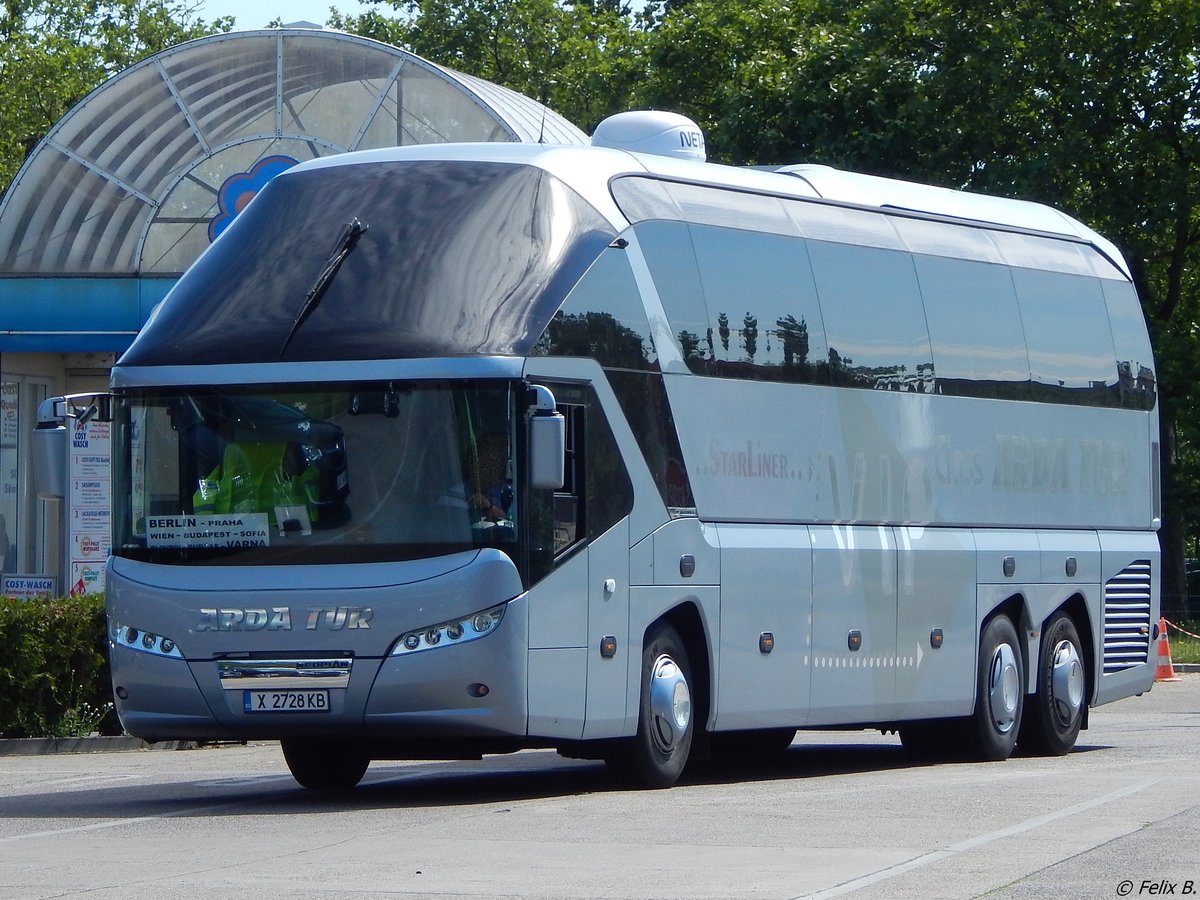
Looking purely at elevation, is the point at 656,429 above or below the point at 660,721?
above

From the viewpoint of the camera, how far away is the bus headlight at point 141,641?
512 inches

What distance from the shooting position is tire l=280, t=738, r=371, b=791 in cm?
1430

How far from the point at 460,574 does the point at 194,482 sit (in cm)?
176

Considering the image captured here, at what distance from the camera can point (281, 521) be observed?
12891 mm

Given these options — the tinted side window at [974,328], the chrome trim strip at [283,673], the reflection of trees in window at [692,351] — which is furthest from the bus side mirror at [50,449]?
the tinted side window at [974,328]

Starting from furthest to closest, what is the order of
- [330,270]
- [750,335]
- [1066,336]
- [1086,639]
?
[1086,639], [1066,336], [750,335], [330,270]

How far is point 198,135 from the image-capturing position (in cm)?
2928

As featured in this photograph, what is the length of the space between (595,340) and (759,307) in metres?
1.94

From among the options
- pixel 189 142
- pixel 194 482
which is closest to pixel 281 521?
pixel 194 482

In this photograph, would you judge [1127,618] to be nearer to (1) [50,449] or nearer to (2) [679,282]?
(2) [679,282]

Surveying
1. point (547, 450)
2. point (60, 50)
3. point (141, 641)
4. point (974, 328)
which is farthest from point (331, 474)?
point (60, 50)

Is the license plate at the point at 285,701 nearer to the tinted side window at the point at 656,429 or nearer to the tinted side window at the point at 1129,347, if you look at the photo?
the tinted side window at the point at 656,429

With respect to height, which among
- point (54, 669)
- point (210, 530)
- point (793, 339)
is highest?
point (793, 339)

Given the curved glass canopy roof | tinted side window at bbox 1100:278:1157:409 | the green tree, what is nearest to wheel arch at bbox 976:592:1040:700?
tinted side window at bbox 1100:278:1157:409
